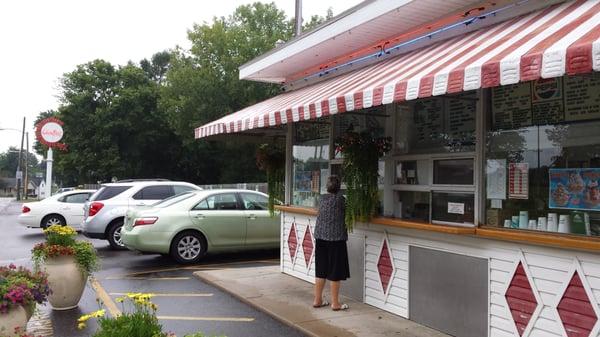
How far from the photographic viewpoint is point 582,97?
14.8ft

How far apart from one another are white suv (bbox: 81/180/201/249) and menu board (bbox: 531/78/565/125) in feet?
30.5

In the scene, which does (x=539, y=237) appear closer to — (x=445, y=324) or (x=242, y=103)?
(x=445, y=324)

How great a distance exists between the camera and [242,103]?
33094 mm

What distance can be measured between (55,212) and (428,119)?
12.9 meters

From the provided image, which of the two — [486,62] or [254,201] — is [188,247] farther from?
[486,62]

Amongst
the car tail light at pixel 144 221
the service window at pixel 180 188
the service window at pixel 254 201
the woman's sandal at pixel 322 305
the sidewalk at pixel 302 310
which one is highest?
the service window at pixel 180 188

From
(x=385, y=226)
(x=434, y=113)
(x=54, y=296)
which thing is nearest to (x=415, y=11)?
(x=434, y=113)

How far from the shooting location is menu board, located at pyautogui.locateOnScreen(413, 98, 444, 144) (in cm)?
600

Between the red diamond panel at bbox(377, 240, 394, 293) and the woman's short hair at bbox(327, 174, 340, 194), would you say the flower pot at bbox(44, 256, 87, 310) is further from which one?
the red diamond panel at bbox(377, 240, 394, 293)

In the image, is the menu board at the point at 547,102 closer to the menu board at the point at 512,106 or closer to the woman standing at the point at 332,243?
the menu board at the point at 512,106

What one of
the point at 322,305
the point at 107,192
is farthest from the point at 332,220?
the point at 107,192

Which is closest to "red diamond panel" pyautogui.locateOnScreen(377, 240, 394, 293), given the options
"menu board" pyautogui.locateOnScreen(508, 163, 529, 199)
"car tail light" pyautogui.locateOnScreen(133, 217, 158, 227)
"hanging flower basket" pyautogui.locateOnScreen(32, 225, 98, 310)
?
"menu board" pyautogui.locateOnScreen(508, 163, 529, 199)

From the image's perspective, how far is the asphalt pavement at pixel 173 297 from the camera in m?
5.88

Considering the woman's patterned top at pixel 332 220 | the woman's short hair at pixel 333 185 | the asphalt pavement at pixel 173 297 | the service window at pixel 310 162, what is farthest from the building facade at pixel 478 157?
the asphalt pavement at pixel 173 297
